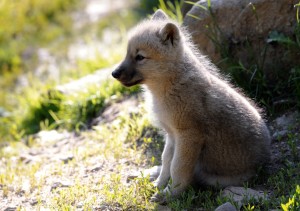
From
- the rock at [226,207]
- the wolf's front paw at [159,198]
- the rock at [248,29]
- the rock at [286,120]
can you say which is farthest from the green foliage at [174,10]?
the rock at [226,207]

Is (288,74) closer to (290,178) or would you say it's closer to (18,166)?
(290,178)

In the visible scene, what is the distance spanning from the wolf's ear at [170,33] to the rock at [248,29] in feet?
5.41

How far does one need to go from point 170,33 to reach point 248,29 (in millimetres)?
1961

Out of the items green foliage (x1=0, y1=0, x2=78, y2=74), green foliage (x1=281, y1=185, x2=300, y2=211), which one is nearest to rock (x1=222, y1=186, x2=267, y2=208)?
green foliage (x1=281, y1=185, x2=300, y2=211)

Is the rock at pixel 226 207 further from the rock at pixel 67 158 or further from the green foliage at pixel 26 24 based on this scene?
the green foliage at pixel 26 24

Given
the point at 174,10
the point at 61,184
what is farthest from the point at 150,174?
the point at 174,10

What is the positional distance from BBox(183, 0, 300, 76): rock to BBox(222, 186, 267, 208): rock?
2187mm

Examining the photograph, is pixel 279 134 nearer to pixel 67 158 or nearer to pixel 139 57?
pixel 139 57

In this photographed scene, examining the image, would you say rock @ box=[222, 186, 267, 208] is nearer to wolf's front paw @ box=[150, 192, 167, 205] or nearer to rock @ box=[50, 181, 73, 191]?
wolf's front paw @ box=[150, 192, 167, 205]

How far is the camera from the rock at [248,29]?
6812 millimetres

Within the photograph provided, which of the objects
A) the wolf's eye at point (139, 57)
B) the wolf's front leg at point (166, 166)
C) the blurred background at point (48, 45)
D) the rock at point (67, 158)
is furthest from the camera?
the blurred background at point (48, 45)

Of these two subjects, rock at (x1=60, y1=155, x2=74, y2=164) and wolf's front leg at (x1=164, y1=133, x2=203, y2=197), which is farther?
rock at (x1=60, y1=155, x2=74, y2=164)

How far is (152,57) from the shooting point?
5.45 metres

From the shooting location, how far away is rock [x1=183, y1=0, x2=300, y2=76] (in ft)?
22.4
